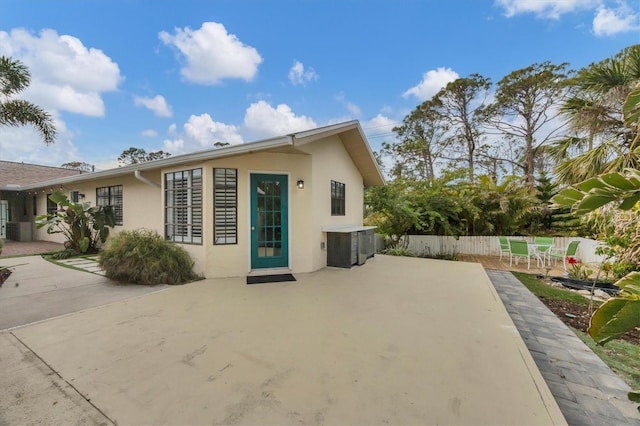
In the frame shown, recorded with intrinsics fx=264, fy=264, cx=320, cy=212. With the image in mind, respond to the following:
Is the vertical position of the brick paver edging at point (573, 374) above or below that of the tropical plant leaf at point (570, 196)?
below

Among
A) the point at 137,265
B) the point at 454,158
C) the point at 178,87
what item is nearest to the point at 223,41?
the point at 178,87

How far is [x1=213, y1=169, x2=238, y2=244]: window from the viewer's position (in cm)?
608

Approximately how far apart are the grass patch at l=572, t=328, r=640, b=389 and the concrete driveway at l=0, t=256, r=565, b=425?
3.06 ft

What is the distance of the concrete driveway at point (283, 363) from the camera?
6.55 feet

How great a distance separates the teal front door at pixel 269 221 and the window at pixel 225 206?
1.34 ft

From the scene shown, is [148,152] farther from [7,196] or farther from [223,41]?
[223,41]

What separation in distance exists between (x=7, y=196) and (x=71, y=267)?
11548mm

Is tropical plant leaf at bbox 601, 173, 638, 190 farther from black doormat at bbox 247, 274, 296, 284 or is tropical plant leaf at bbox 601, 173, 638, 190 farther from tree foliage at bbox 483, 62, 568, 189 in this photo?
tree foliage at bbox 483, 62, 568, 189

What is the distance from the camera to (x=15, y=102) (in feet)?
22.0

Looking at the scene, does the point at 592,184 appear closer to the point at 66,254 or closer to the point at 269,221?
the point at 269,221

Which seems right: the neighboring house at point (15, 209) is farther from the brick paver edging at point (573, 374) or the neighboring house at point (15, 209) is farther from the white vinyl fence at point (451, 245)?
the brick paver edging at point (573, 374)

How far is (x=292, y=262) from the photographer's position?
664cm

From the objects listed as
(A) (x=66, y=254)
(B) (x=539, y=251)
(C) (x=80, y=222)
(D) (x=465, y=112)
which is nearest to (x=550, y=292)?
(B) (x=539, y=251)

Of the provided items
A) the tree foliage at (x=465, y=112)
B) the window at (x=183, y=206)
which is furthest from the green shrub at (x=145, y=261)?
the tree foliage at (x=465, y=112)
